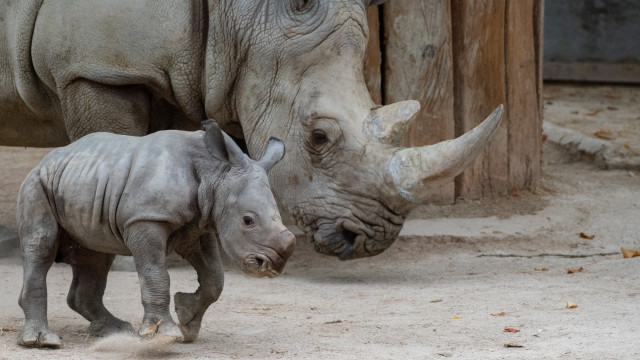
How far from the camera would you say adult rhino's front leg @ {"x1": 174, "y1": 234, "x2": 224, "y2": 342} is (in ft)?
14.8

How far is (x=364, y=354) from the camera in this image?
169 inches

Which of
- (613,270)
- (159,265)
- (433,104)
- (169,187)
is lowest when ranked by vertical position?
(613,270)

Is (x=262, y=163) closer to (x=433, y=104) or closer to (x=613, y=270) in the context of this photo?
(x=613, y=270)

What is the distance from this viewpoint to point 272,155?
446cm

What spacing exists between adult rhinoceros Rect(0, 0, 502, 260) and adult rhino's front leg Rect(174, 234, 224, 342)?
985 millimetres

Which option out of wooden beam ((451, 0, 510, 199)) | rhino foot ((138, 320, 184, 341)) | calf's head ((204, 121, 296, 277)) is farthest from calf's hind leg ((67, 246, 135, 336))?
wooden beam ((451, 0, 510, 199))

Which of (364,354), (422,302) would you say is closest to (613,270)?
(422,302)

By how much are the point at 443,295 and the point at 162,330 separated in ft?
6.26

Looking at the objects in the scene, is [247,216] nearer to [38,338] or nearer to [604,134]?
[38,338]

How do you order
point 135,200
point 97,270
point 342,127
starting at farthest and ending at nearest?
1. point 342,127
2. point 97,270
3. point 135,200

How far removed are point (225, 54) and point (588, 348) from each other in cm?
252

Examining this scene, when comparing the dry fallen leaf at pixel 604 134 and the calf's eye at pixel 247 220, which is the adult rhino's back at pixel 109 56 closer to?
the calf's eye at pixel 247 220

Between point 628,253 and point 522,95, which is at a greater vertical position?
point 522,95

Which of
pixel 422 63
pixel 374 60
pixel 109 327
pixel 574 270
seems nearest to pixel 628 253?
pixel 574 270
